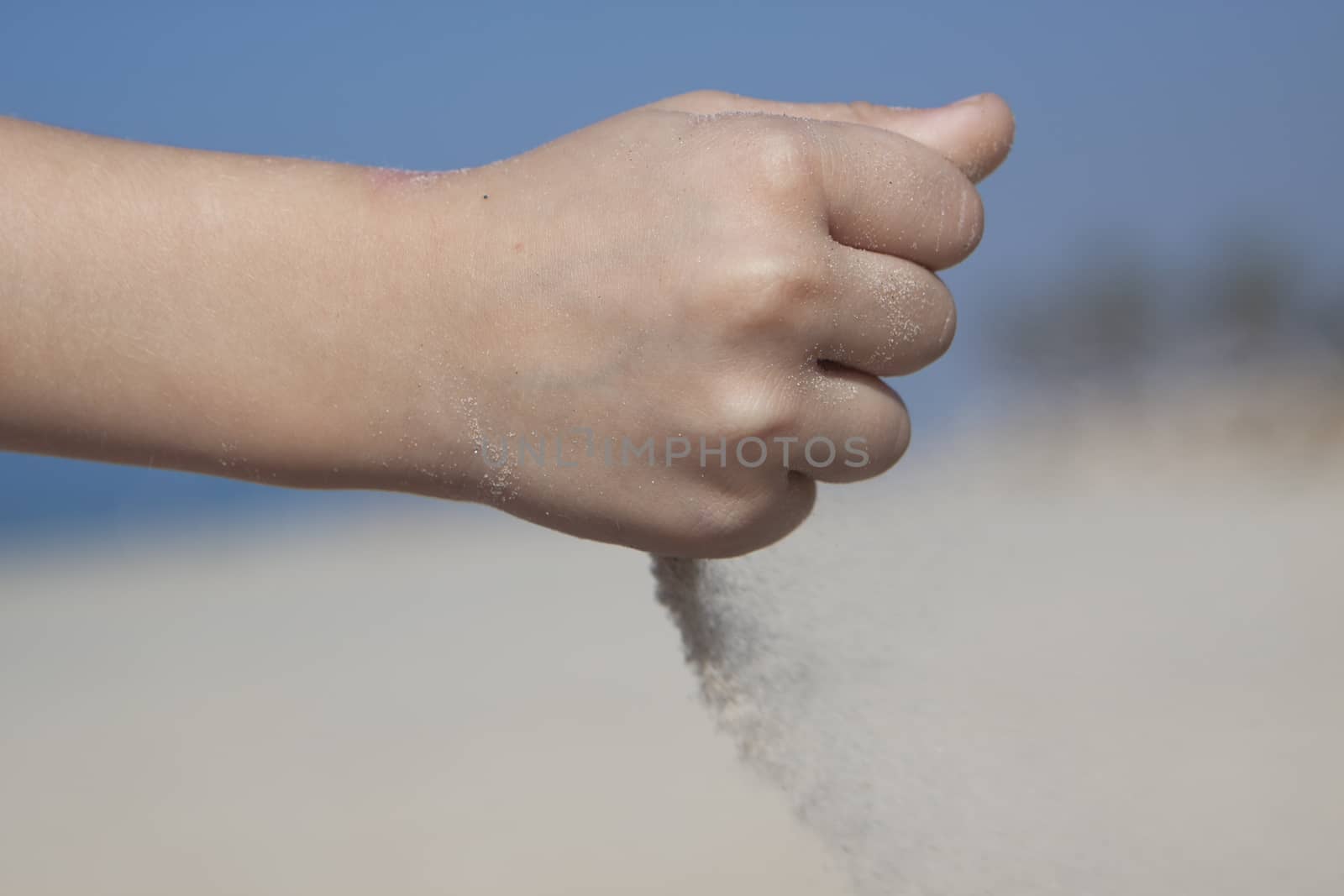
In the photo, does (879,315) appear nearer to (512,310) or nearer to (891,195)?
(891,195)

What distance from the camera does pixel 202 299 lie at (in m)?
0.75

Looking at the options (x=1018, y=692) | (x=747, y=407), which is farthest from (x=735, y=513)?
(x=1018, y=692)

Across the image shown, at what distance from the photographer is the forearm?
29.2 inches

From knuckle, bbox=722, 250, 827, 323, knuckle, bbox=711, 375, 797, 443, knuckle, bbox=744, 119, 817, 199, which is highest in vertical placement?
knuckle, bbox=744, 119, 817, 199

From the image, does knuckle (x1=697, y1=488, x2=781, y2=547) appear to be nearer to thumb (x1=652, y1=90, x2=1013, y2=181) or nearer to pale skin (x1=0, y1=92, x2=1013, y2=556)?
pale skin (x1=0, y1=92, x2=1013, y2=556)

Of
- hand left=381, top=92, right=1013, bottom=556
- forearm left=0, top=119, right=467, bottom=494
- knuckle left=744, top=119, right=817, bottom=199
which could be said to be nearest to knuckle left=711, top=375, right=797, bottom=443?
hand left=381, top=92, right=1013, bottom=556

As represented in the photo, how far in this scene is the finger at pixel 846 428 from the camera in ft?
2.39

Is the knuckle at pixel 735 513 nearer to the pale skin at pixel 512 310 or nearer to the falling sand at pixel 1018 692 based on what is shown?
the pale skin at pixel 512 310

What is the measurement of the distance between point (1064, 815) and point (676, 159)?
2.14 feet

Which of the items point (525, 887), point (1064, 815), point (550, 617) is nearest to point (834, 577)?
point (1064, 815)

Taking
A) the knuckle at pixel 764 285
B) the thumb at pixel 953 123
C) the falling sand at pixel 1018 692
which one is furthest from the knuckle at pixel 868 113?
the falling sand at pixel 1018 692

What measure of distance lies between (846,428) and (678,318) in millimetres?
143

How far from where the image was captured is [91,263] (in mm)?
749

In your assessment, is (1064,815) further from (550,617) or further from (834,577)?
(550,617)
